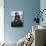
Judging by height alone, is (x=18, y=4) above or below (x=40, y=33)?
above

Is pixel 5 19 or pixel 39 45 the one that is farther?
pixel 5 19

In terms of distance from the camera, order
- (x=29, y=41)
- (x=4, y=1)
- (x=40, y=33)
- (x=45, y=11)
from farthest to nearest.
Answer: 1. (x=4, y=1)
2. (x=45, y=11)
3. (x=29, y=41)
4. (x=40, y=33)

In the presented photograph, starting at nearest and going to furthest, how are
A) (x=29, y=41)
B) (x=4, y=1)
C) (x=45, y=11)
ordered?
(x=29, y=41)
(x=45, y=11)
(x=4, y=1)

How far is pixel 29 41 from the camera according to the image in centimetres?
322

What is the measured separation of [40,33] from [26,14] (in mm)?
2784

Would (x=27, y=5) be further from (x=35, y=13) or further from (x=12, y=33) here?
(x=12, y=33)

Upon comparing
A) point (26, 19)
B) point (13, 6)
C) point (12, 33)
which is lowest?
point (12, 33)

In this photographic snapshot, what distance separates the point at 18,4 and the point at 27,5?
35 cm

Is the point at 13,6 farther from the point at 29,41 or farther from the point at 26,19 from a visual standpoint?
the point at 29,41

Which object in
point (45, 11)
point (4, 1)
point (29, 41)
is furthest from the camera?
point (4, 1)

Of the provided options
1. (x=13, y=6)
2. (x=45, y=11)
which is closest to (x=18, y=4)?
(x=13, y=6)

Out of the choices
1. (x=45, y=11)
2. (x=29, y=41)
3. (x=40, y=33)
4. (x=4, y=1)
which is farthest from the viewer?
(x=4, y=1)

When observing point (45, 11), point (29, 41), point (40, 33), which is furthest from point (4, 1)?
point (40, 33)

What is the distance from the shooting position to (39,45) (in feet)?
8.34
